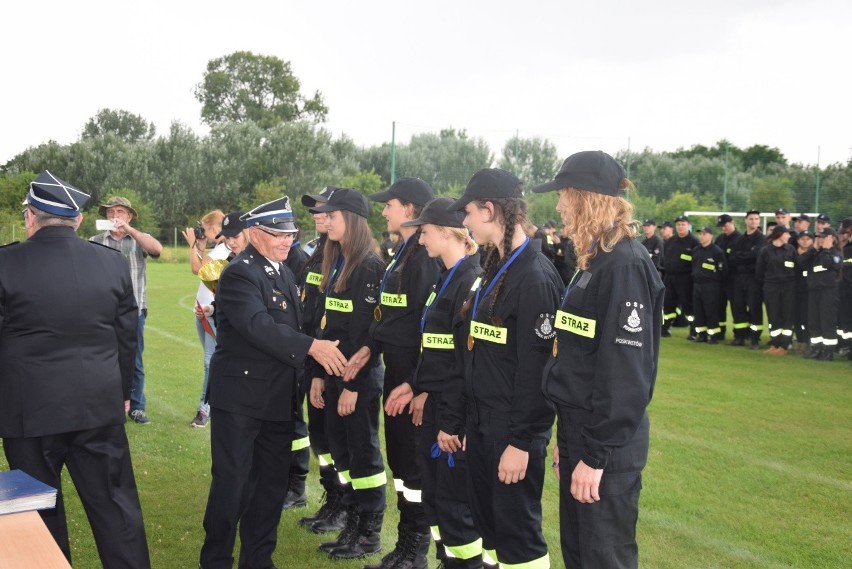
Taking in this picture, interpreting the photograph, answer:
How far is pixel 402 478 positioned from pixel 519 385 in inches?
64.8

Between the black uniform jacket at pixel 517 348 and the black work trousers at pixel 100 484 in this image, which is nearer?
the black uniform jacket at pixel 517 348

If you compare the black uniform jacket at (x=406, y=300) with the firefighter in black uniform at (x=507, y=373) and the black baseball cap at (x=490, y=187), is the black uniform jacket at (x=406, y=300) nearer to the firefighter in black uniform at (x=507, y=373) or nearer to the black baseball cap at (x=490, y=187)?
the firefighter in black uniform at (x=507, y=373)

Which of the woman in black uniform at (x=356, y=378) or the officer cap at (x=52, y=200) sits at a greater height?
the officer cap at (x=52, y=200)

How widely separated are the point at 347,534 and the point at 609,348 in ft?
9.51

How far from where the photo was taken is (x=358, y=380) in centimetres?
508

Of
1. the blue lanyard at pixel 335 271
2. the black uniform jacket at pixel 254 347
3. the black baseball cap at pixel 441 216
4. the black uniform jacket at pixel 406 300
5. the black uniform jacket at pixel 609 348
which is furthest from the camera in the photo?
the blue lanyard at pixel 335 271

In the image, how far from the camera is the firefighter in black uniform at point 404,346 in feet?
16.1

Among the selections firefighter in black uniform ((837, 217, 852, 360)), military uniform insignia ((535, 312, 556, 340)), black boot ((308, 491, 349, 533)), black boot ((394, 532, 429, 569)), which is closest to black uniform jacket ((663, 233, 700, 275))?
firefighter in black uniform ((837, 217, 852, 360))

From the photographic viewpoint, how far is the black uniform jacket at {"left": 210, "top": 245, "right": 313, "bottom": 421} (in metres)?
4.49

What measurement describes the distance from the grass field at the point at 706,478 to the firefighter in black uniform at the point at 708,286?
3.54 metres

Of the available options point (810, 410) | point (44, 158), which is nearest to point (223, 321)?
point (810, 410)

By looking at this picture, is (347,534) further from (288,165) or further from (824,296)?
(288,165)

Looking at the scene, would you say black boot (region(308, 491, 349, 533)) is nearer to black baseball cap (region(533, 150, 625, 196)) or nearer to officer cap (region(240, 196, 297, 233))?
officer cap (region(240, 196, 297, 233))

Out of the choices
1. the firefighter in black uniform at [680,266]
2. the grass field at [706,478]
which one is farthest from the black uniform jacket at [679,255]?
the grass field at [706,478]
